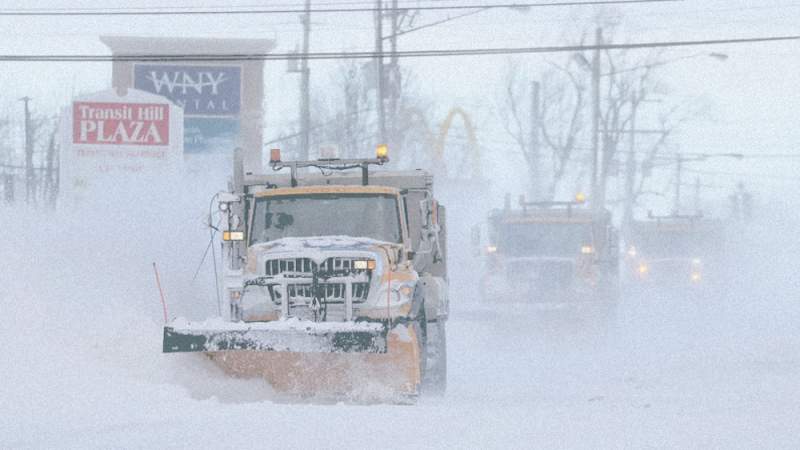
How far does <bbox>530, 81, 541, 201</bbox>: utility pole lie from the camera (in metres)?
60.2

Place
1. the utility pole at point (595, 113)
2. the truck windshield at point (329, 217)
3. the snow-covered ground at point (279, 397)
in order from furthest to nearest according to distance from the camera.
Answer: the utility pole at point (595, 113), the truck windshield at point (329, 217), the snow-covered ground at point (279, 397)

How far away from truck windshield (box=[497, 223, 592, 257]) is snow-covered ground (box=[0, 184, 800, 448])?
4.64ft

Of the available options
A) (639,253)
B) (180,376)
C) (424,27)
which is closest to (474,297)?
(639,253)

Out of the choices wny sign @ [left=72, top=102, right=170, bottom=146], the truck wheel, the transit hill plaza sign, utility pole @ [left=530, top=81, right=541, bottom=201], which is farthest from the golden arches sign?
the truck wheel

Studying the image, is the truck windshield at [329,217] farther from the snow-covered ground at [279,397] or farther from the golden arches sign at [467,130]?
the golden arches sign at [467,130]

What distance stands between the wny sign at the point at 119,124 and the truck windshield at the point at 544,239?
618 inches

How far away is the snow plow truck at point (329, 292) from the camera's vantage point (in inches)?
500

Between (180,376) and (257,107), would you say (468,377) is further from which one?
(257,107)

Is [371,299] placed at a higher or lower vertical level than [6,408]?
higher

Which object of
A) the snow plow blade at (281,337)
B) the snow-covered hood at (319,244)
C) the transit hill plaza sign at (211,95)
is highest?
the transit hill plaza sign at (211,95)

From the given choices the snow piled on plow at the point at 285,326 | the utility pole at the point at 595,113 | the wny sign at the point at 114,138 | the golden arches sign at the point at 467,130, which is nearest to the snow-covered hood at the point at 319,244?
the snow piled on plow at the point at 285,326

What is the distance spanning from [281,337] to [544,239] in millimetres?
14888

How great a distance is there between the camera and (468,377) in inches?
755

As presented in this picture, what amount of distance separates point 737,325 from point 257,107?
1105 inches
